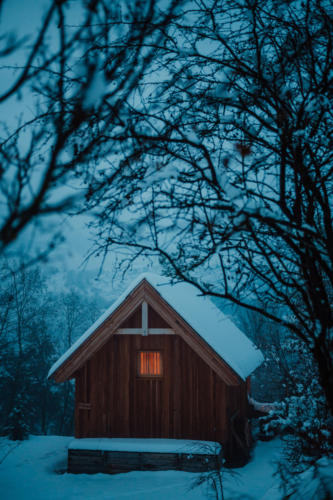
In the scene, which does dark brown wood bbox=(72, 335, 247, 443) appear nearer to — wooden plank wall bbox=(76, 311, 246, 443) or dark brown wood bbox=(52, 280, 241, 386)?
wooden plank wall bbox=(76, 311, 246, 443)

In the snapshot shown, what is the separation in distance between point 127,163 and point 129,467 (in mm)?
9899

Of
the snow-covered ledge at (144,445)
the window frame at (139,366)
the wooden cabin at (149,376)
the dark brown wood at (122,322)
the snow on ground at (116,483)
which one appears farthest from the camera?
the window frame at (139,366)

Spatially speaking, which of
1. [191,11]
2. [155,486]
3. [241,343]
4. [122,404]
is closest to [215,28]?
[191,11]

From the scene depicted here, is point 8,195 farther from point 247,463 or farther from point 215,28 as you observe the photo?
point 247,463

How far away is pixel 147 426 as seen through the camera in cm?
1059

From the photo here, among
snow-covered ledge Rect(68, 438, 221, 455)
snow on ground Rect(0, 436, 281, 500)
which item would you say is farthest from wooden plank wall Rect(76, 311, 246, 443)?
snow on ground Rect(0, 436, 281, 500)

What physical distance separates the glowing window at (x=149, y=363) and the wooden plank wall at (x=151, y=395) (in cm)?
17

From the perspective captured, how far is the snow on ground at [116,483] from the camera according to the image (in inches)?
322

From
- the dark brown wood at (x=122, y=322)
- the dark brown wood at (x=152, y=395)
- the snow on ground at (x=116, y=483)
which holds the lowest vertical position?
the snow on ground at (x=116, y=483)

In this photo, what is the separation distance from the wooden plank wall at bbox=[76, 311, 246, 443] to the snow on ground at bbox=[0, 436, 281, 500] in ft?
4.01

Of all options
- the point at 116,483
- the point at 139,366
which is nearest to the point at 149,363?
the point at 139,366

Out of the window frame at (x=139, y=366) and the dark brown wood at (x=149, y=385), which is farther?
the window frame at (x=139, y=366)

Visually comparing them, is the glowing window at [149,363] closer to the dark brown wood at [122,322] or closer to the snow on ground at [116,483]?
the dark brown wood at [122,322]

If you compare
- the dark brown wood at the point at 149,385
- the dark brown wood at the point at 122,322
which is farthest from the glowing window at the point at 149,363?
the dark brown wood at the point at 122,322
